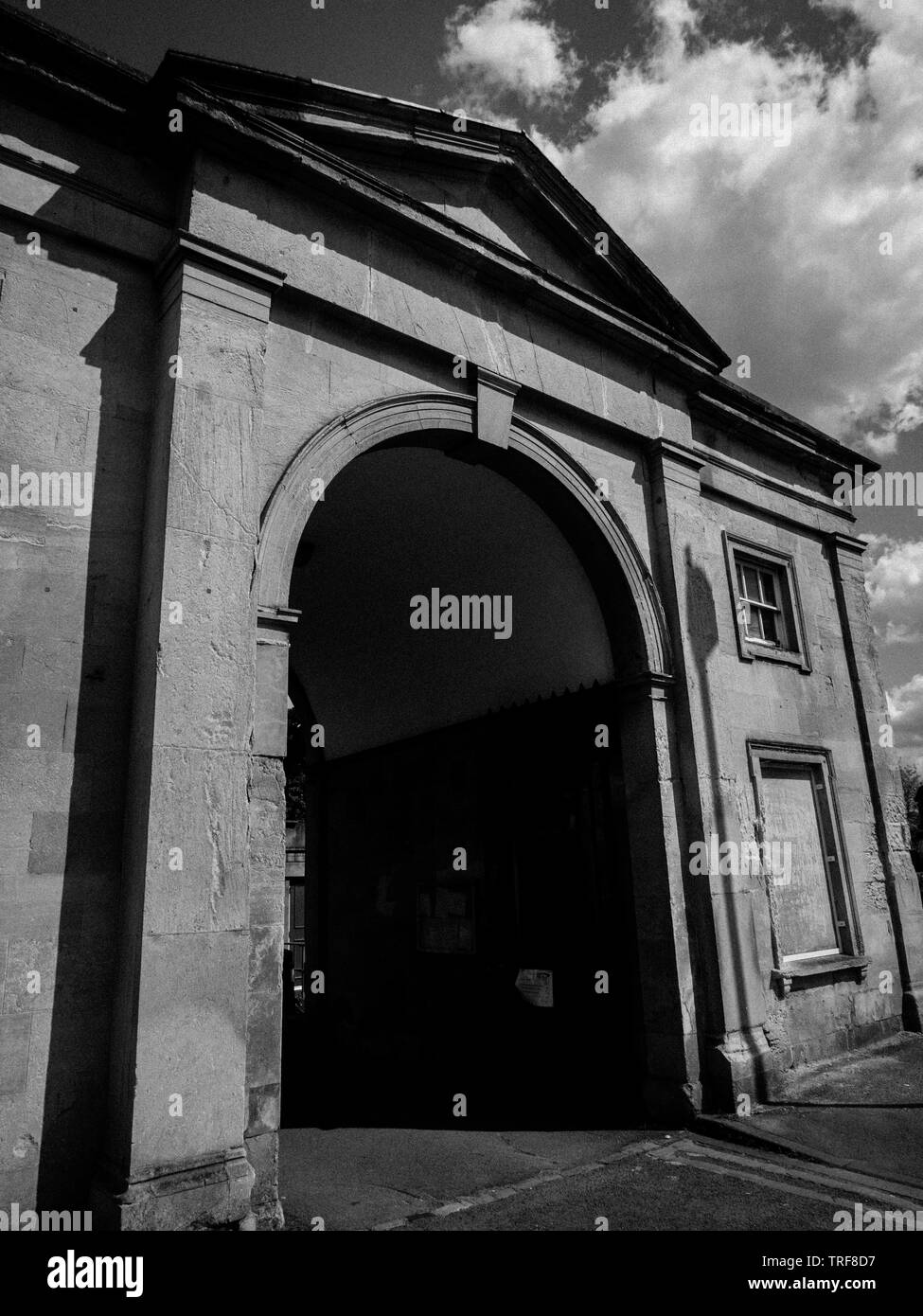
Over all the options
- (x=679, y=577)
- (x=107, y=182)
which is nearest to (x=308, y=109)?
(x=107, y=182)

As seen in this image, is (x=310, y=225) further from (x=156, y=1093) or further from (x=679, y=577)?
(x=156, y=1093)

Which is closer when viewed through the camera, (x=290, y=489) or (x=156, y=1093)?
(x=156, y=1093)

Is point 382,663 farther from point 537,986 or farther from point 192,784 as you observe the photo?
point 192,784

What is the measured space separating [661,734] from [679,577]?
60.5 inches

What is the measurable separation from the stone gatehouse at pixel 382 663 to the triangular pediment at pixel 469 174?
3cm

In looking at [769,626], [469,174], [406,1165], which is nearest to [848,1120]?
[406,1165]

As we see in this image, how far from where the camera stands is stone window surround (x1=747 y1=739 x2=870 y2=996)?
7.78 m

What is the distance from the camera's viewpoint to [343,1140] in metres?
6.19

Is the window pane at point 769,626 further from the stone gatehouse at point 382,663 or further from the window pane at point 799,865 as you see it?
the window pane at point 799,865

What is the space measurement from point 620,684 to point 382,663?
12.5ft

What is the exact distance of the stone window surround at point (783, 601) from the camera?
8544 millimetres

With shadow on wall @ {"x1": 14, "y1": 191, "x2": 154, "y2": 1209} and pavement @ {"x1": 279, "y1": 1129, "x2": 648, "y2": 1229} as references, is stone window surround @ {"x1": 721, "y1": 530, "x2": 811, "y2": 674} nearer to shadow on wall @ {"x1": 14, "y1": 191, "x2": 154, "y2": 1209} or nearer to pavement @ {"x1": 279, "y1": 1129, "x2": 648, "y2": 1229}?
pavement @ {"x1": 279, "y1": 1129, "x2": 648, "y2": 1229}

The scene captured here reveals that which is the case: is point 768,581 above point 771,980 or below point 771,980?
above

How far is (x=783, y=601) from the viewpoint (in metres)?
9.66
